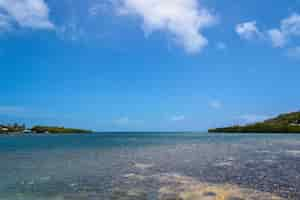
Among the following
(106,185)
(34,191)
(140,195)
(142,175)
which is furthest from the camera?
(142,175)

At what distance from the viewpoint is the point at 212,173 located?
2319cm

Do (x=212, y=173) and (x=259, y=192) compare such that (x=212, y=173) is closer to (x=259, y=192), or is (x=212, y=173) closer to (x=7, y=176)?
(x=259, y=192)

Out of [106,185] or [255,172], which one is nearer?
[106,185]

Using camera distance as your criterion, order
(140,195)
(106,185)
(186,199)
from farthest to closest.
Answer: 1. (106,185)
2. (140,195)
3. (186,199)

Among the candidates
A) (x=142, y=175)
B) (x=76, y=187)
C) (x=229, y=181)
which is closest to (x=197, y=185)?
(x=229, y=181)

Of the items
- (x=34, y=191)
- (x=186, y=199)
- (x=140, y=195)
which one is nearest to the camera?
(x=186, y=199)

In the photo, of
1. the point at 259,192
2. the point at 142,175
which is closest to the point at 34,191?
the point at 142,175

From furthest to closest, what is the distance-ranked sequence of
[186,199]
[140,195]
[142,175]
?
1. [142,175]
2. [140,195]
3. [186,199]

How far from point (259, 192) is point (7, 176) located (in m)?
23.1

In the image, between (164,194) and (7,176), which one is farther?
(7,176)

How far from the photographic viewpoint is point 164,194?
1549cm

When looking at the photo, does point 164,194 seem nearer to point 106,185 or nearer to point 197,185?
point 197,185

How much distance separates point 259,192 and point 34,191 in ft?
51.8

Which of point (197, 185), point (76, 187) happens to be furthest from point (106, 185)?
point (197, 185)
